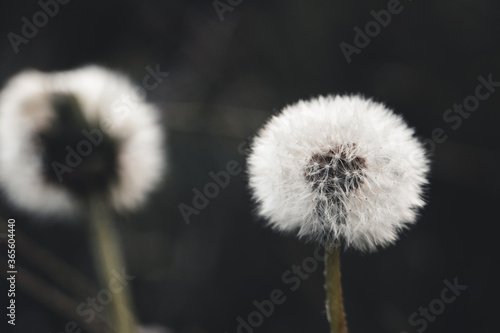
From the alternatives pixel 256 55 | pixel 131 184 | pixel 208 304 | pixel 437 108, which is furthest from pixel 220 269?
pixel 131 184

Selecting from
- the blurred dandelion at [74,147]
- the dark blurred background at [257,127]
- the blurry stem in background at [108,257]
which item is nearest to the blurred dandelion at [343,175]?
the blurry stem in background at [108,257]

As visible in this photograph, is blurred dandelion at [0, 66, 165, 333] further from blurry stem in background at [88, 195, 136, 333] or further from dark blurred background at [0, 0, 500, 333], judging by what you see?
dark blurred background at [0, 0, 500, 333]

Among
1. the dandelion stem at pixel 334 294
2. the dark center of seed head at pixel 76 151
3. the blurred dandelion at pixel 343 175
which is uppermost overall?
the dark center of seed head at pixel 76 151

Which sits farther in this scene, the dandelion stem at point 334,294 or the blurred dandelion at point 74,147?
the blurred dandelion at point 74,147

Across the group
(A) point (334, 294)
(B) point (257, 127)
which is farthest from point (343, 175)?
(B) point (257, 127)

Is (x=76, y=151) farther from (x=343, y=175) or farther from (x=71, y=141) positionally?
(x=343, y=175)

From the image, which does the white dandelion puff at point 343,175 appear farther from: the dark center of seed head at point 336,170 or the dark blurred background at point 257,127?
the dark blurred background at point 257,127
